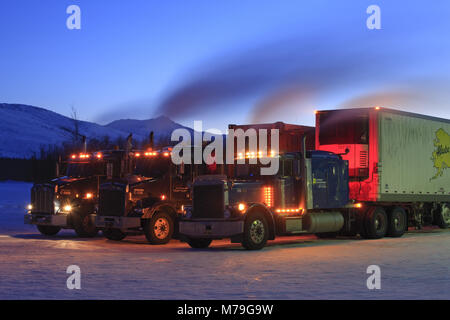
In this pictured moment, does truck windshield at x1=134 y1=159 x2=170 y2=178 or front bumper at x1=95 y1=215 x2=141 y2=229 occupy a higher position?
truck windshield at x1=134 y1=159 x2=170 y2=178

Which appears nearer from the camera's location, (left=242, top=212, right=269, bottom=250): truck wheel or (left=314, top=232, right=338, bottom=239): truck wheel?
(left=242, top=212, right=269, bottom=250): truck wheel

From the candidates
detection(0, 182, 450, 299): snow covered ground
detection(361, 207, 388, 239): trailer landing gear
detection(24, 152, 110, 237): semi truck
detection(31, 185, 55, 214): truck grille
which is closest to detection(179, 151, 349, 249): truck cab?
detection(0, 182, 450, 299): snow covered ground

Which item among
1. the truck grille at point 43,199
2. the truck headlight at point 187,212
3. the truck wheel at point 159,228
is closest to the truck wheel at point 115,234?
the truck wheel at point 159,228

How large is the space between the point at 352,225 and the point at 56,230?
11.0 meters

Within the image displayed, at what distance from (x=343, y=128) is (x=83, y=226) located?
9786mm

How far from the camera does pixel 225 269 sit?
15.4m

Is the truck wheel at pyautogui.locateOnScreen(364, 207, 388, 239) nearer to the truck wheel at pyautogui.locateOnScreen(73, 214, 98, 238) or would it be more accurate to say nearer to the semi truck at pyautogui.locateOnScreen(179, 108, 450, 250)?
the semi truck at pyautogui.locateOnScreen(179, 108, 450, 250)

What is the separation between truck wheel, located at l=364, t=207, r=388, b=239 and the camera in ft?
79.7

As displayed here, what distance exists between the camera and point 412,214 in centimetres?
2700

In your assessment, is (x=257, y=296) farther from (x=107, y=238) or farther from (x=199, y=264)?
(x=107, y=238)

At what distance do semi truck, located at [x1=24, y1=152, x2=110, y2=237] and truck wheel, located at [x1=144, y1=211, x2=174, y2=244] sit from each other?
13.2 feet

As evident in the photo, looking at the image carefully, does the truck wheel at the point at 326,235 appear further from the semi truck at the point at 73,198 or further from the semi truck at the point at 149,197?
the semi truck at the point at 73,198

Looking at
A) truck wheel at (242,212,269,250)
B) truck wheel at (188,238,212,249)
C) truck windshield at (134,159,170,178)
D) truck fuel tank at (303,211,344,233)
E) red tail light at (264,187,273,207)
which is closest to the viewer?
truck wheel at (242,212,269,250)
